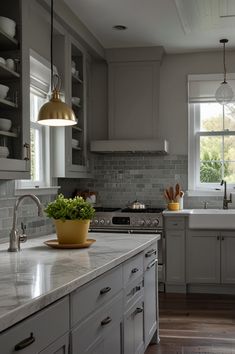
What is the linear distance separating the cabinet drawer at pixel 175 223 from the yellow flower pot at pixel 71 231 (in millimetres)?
2394

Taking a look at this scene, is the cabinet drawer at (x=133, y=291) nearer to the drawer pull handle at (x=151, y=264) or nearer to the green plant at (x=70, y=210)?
the drawer pull handle at (x=151, y=264)

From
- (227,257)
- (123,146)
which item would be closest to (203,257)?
(227,257)

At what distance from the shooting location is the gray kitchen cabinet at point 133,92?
18.7 feet

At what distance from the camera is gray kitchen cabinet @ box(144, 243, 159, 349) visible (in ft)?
10.8

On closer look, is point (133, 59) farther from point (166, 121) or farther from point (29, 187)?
point (29, 187)

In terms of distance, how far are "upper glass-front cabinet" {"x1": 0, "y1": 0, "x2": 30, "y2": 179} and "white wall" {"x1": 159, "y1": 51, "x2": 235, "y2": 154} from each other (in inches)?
114

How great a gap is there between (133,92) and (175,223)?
169 cm

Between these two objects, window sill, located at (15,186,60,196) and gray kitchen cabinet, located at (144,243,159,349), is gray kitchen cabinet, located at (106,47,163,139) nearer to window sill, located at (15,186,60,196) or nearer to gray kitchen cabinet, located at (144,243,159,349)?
window sill, located at (15,186,60,196)

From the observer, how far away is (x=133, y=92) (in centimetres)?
577

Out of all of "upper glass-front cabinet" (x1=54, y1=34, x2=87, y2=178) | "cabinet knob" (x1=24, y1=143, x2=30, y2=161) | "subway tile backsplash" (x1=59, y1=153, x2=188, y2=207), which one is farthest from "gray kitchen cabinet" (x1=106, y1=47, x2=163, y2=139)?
"cabinet knob" (x1=24, y1=143, x2=30, y2=161)

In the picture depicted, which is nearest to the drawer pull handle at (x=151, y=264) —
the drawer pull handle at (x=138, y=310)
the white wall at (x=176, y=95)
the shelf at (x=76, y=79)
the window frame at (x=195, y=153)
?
the drawer pull handle at (x=138, y=310)

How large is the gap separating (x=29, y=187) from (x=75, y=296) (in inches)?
92.2

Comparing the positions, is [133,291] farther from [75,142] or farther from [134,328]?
[75,142]

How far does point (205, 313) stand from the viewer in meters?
4.46
